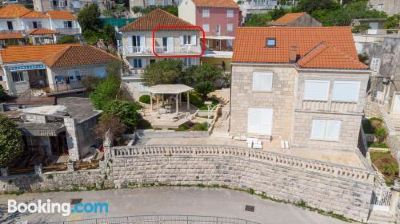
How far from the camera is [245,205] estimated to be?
2070 cm

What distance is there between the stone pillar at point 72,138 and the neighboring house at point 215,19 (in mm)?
30915


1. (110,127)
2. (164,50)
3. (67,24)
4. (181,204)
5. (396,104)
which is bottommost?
(181,204)

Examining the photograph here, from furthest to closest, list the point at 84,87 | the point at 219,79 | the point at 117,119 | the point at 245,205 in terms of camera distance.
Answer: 1. the point at 219,79
2. the point at 84,87
3. the point at 117,119
4. the point at 245,205

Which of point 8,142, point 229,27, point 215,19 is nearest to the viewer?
point 8,142

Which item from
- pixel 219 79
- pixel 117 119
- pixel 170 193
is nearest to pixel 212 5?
pixel 219 79

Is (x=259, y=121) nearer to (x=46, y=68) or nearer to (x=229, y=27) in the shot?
(x=46, y=68)

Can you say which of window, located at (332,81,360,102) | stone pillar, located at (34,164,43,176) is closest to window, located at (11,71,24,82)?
stone pillar, located at (34,164,43,176)

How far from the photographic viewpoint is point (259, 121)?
81.1 feet

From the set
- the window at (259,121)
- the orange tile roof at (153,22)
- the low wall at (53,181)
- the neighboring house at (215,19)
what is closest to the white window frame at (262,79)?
the window at (259,121)

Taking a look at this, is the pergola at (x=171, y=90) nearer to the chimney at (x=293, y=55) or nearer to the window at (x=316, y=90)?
the chimney at (x=293, y=55)

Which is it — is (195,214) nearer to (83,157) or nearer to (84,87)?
(83,157)

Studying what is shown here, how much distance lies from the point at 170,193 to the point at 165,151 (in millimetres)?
3072

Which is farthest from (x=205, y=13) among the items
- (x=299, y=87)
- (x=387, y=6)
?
(x=387, y=6)

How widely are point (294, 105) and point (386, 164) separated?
907 cm
